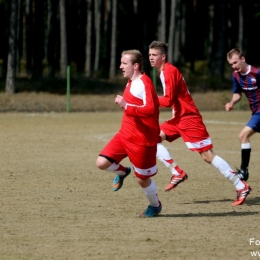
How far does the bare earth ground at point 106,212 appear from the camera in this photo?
7.48 meters

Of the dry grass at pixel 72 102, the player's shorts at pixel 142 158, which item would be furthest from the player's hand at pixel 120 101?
the dry grass at pixel 72 102

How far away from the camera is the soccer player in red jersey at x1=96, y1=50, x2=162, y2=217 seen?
8.64 meters

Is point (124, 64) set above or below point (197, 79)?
above

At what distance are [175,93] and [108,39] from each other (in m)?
49.6

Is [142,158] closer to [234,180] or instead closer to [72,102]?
[234,180]

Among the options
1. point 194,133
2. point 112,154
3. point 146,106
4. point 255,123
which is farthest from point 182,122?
point 146,106

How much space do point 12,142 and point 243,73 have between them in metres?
7.60

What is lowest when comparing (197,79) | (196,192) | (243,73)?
(197,79)

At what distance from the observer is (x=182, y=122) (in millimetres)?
10562

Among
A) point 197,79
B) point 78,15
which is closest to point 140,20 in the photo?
point 78,15

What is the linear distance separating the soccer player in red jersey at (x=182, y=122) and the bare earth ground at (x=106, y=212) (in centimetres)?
34

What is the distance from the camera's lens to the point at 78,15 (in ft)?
203

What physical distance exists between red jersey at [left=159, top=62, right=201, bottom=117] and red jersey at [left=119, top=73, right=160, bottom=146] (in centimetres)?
91

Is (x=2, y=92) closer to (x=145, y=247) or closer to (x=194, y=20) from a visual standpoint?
(x=145, y=247)
